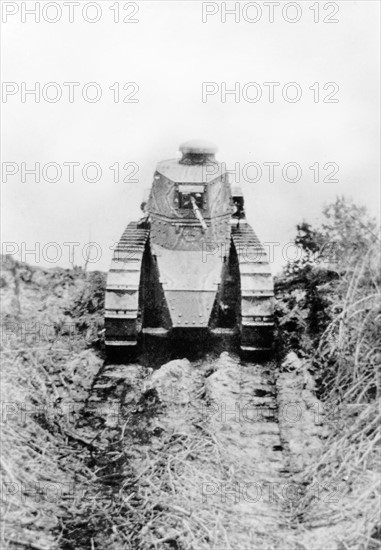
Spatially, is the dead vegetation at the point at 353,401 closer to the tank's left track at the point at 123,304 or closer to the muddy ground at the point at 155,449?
the muddy ground at the point at 155,449

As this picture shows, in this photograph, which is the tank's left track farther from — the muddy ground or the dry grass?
the dry grass

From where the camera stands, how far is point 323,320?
675cm

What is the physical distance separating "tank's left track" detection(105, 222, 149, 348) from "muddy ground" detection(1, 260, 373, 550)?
11.4 inches

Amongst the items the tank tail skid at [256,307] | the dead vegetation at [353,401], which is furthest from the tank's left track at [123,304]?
the dead vegetation at [353,401]

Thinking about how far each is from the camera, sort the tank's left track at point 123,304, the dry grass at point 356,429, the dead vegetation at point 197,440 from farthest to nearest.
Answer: the tank's left track at point 123,304 → the dead vegetation at point 197,440 → the dry grass at point 356,429

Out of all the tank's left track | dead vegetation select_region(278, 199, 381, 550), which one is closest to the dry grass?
dead vegetation select_region(278, 199, 381, 550)

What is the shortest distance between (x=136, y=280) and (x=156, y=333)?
0.58m

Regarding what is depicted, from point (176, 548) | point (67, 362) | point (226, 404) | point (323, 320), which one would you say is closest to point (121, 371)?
point (67, 362)

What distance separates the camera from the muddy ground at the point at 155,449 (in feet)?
14.1

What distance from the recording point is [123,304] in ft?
22.6

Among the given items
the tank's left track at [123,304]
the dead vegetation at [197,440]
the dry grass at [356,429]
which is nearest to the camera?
the dry grass at [356,429]

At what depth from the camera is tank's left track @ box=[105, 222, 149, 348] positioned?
22.6 feet

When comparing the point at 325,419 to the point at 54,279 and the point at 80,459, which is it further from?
the point at 54,279

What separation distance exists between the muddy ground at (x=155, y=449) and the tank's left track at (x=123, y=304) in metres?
0.29
